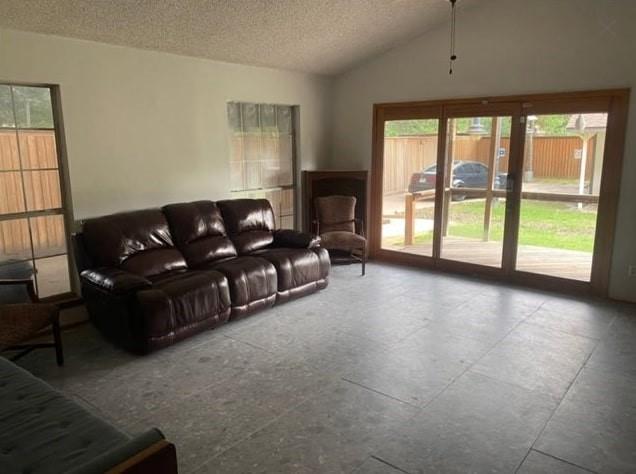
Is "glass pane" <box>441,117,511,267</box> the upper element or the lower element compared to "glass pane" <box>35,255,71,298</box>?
upper

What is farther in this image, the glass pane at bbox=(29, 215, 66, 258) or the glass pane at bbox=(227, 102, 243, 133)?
the glass pane at bbox=(227, 102, 243, 133)

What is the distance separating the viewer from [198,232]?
4.45m

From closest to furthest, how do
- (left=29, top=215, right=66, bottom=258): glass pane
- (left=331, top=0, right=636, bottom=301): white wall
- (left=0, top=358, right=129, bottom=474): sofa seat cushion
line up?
(left=0, top=358, right=129, bottom=474): sofa seat cushion < (left=29, top=215, right=66, bottom=258): glass pane < (left=331, top=0, right=636, bottom=301): white wall

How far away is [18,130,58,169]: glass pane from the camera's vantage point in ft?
12.4

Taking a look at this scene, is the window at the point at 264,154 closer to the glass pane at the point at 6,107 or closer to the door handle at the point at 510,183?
the glass pane at the point at 6,107

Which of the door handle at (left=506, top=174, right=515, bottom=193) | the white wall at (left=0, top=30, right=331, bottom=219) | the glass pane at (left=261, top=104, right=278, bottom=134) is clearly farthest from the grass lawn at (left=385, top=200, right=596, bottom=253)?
the white wall at (left=0, top=30, right=331, bottom=219)

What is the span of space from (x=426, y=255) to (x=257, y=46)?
10.4 ft

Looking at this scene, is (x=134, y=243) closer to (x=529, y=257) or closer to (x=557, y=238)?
(x=529, y=257)

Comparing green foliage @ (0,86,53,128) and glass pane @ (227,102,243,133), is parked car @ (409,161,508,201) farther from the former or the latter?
green foliage @ (0,86,53,128)

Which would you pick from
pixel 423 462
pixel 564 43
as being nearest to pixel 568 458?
pixel 423 462

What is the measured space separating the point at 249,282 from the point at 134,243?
1034 mm

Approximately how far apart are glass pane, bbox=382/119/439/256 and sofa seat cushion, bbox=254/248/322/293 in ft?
5.89

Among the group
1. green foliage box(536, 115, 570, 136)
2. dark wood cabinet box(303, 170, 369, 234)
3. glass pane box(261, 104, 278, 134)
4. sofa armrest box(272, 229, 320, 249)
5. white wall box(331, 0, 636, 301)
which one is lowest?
sofa armrest box(272, 229, 320, 249)

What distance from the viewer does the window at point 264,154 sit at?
5426mm
